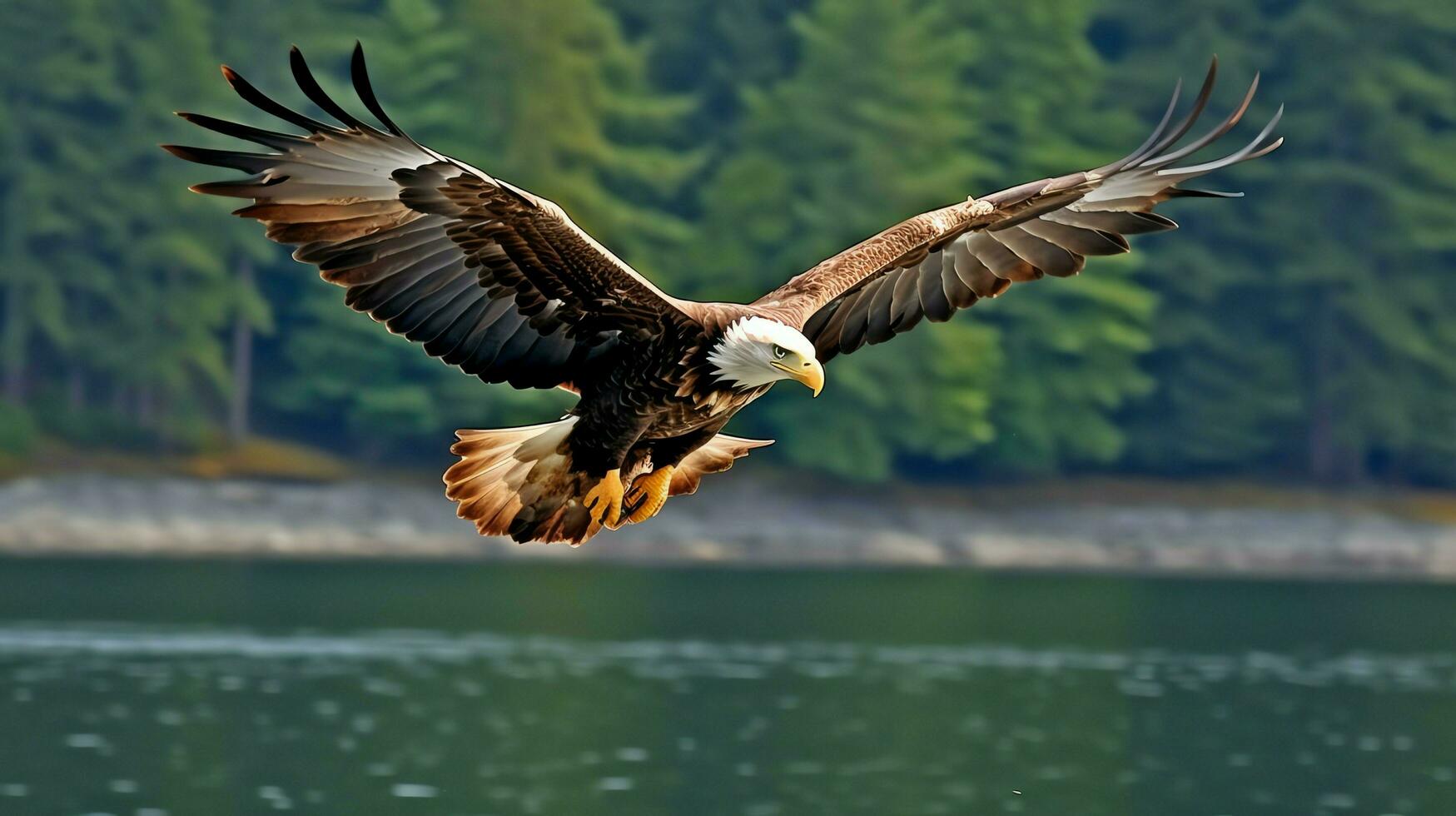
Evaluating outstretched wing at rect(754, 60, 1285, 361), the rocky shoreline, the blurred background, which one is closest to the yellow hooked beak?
outstretched wing at rect(754, 60, 1285, 361)

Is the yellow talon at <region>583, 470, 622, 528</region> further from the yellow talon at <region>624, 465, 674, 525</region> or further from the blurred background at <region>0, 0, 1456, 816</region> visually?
the blurred background at <region>0, 0, 1456, 816</region>

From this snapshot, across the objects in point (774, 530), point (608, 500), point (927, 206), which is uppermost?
point (927, 206)

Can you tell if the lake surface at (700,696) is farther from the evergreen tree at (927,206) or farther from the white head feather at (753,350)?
the white head feather at (753,350)

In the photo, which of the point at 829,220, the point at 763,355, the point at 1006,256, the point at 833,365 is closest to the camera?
the point at 763,355

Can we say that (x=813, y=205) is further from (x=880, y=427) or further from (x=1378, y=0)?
(x=1378, y=0)

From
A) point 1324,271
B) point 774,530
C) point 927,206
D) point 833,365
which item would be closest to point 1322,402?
point 1324,271

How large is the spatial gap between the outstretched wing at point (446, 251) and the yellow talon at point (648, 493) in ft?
1.62

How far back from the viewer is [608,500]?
983cm

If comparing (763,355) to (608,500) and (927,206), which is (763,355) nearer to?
(608,500)

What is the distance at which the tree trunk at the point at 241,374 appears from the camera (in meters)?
38.6

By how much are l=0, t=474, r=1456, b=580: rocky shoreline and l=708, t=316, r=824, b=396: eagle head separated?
1065 inches

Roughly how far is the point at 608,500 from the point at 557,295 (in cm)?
86

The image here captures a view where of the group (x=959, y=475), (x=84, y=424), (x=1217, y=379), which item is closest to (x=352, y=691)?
(x=84, y=424)

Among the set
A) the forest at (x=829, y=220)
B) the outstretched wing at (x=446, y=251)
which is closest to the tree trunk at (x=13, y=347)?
the forest at (x=829, y=220)
